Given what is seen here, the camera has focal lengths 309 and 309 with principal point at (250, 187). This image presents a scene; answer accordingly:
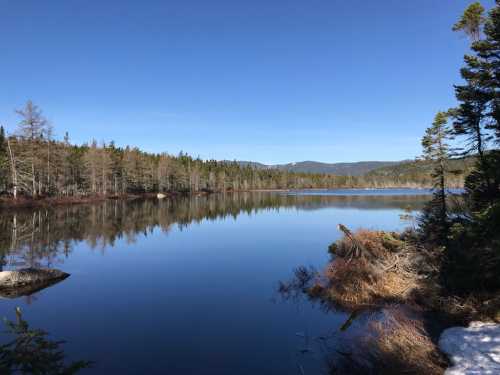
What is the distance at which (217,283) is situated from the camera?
18.5m

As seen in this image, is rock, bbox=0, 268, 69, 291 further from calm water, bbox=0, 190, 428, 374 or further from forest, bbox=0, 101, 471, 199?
forest, bbox=0, 101, 471, 199

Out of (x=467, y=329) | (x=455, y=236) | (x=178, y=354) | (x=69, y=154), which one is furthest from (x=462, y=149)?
(x=69, y=154)

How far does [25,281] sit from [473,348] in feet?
66.6

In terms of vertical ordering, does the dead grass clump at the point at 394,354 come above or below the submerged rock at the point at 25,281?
below

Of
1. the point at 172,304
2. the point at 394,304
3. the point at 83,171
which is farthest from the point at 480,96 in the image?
the point at 83,171

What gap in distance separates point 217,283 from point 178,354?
8.08 meters

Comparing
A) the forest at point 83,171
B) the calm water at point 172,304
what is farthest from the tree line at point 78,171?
the calm water at point 172,304

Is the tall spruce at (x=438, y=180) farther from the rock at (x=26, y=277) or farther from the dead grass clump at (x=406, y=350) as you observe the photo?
the rock at (x=26, y=277)

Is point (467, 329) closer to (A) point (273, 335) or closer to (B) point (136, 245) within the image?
(A) point (273, 335)

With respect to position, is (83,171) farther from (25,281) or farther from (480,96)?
(480,96)

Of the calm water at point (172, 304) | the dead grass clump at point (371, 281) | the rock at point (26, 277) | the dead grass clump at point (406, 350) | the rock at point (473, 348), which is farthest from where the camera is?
the rock at point (26, 277)

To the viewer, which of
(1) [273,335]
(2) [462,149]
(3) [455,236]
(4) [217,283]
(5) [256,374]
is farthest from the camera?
(4) [217,283]

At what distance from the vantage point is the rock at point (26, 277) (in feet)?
53.4

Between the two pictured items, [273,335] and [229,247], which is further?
[229,247]
